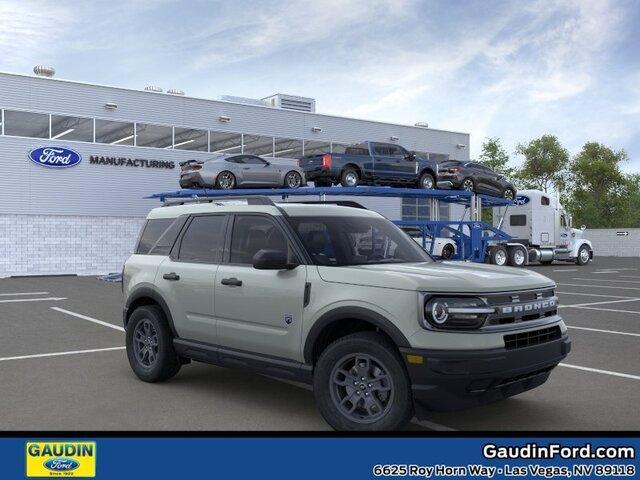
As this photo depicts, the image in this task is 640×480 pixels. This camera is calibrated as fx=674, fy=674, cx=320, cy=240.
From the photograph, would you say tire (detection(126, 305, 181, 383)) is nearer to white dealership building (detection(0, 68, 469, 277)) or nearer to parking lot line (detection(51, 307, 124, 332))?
parking lot line (detection(51, 307, 124, 332))

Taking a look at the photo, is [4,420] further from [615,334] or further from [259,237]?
[615,334]

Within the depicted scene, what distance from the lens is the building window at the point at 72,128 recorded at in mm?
27531

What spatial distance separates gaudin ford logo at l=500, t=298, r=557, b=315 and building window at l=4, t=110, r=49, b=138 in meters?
25.8

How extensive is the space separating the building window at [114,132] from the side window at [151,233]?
74.4 feet

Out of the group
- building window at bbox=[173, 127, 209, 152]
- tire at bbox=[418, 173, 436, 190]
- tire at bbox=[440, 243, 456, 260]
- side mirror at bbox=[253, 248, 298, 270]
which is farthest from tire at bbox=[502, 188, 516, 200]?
side mirror at bbox=[253, 248, 298, 270]

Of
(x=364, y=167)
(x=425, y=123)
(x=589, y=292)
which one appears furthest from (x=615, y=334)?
(x=425, y=123)

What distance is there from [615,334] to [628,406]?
4736 millimetres

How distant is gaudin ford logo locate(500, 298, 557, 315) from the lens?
16.3 feet

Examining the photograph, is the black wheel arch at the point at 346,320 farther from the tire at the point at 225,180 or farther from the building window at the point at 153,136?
the building window at the point at 153,136

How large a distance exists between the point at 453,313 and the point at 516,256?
2625cm

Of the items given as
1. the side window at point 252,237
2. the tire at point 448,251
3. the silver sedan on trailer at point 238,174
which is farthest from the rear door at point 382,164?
the side window at point 252,237

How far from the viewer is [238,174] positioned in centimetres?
2339

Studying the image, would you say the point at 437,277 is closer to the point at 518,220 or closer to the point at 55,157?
the point at 55,157

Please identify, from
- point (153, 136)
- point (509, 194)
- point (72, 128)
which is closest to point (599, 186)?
point (509, 194)
